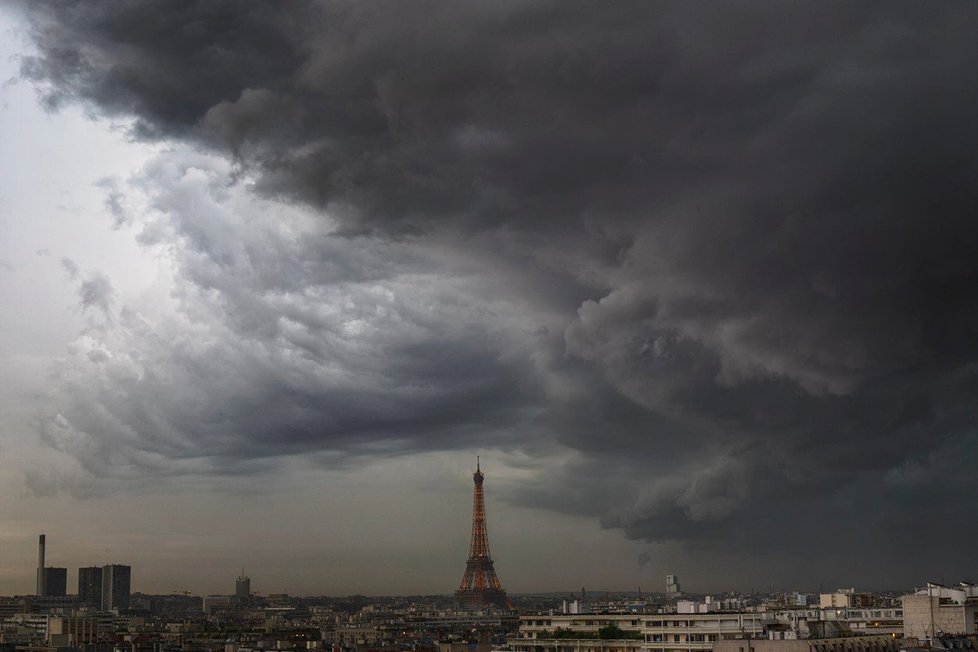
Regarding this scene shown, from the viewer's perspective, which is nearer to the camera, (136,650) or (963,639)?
(963,639)

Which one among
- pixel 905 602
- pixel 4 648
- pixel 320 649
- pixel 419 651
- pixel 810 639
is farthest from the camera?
pixel 4 648

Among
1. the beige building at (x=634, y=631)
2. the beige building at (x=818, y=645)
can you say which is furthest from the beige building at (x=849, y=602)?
the beige building at (x=818, y=645)

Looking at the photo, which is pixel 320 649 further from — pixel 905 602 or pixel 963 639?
pixel 963 639

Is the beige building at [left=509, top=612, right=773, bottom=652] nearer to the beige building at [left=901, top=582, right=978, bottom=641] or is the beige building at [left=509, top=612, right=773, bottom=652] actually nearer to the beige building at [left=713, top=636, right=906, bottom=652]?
the beige building at [left=713, top=636, right=906, bottom=652]

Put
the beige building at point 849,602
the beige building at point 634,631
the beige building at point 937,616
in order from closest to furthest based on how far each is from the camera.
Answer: the beige building at point 937,616 → the beige building at point 634,631 → the beige building at point 849,602

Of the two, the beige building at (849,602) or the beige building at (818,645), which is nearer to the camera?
the beige building at (818,645)

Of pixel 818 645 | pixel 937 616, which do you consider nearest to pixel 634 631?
pixel 937 616

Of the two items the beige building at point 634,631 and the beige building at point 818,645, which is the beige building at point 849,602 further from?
the beige building at point 818,645

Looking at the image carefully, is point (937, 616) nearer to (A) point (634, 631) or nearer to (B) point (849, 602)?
(A) point (634, 631)

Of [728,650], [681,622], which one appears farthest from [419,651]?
[728,650]
